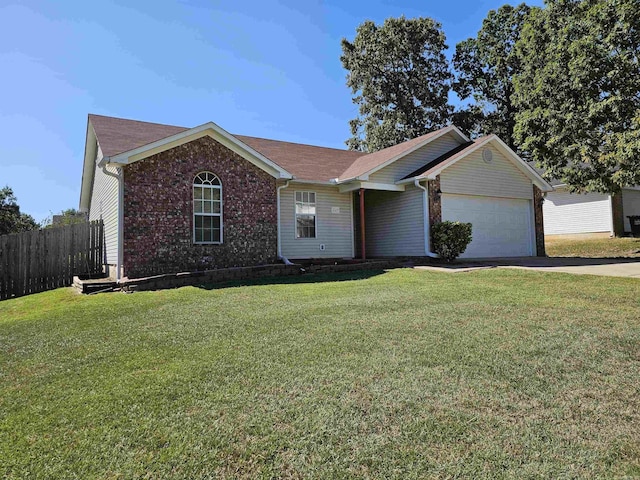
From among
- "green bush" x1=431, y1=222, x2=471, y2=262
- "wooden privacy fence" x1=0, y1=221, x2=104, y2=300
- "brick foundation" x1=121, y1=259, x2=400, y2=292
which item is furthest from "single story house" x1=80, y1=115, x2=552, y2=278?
"brick foundation" x1=121, y1=259, x2=400, y2=292

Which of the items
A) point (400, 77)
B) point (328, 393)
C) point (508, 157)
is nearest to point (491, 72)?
point (400, 77)

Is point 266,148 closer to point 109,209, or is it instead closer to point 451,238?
point 109,209

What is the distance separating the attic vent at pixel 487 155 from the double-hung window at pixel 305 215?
6625mm

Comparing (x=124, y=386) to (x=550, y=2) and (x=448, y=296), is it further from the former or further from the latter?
(x=550, y=2)

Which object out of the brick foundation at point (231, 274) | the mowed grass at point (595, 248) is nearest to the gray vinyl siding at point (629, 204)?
the mowed grass at point (595, 248)

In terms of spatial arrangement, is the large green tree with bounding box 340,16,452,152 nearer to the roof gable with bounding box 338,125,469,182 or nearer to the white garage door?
the roof gable with bounding box 338,125,469,182

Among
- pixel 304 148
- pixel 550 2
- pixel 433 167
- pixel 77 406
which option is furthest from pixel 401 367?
pixel 550 2

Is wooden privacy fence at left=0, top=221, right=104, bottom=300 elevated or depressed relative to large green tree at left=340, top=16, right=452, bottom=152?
depressed

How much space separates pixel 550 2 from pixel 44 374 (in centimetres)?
2240

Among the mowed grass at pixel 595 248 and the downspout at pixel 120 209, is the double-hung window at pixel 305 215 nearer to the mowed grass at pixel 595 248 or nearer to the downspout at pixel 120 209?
the downspout at pixel 120 209

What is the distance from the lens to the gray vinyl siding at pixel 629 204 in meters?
22.2

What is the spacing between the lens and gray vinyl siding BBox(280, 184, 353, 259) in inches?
554

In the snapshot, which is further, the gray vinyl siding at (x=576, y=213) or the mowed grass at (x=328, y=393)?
the gray vinyl siding at (x=576, y=213)

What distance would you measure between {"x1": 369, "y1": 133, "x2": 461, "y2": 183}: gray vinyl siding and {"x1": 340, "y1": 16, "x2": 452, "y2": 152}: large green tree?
1432 cm
